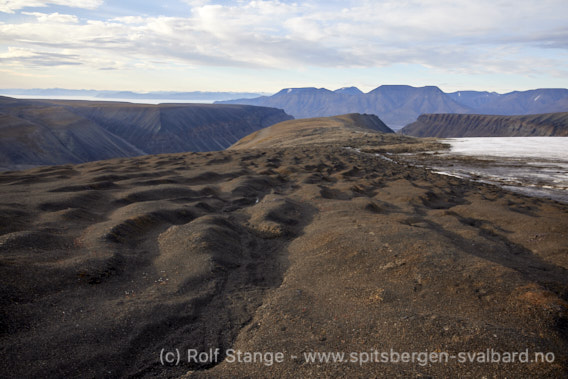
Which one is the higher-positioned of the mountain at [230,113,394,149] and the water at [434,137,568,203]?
the mountain at [230,113,394,149]

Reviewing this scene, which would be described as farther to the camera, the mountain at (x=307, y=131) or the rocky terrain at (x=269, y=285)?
the mountain at (x=307, y=131)

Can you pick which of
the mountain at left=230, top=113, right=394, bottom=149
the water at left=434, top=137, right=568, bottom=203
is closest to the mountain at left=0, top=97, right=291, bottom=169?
the mountain at left=230, top=113, right=394, bottom=149

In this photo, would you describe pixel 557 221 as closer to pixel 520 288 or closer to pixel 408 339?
pixel 520 288

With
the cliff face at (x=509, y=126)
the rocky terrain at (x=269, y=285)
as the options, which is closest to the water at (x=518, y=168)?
the rocky terrain at (x=269, y=285)

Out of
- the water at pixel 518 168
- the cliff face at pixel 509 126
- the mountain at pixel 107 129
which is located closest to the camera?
the water at pixel 518 168

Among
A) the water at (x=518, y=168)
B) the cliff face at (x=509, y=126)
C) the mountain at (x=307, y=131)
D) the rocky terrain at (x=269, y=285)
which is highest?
the cliff face at (x=509, y=126)

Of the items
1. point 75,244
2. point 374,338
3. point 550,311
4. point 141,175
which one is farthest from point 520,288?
point 141,175

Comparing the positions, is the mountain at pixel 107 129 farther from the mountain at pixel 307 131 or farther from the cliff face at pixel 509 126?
the cliff face at pixel 509 126

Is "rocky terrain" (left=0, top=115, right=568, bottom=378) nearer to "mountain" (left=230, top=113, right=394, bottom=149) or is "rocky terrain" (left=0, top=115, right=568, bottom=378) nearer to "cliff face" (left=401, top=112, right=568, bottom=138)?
"mountain" (left=230, top=113, right=394, bottom=149)
